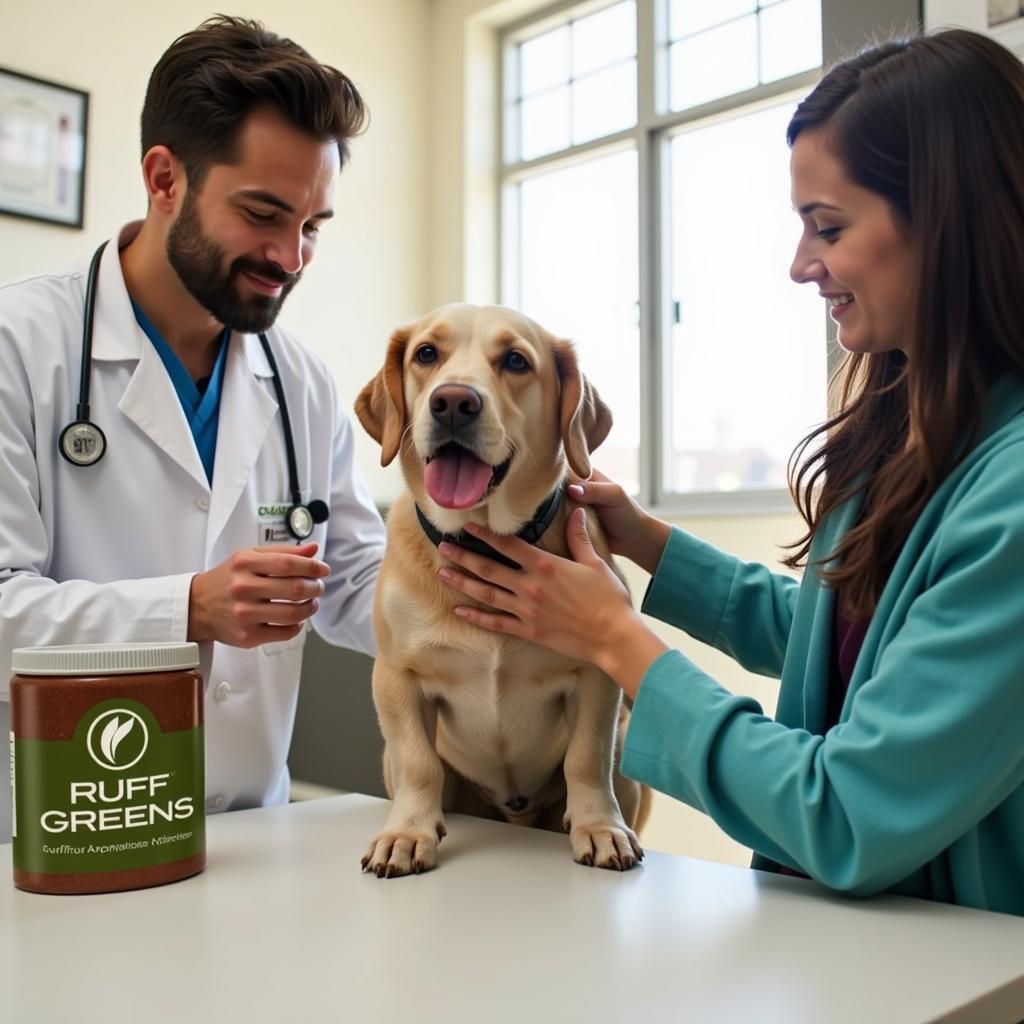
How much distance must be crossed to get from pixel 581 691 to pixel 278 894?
0.42m

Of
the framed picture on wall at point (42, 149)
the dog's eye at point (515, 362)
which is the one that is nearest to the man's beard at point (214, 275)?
the dog's eye at point (515, 362)

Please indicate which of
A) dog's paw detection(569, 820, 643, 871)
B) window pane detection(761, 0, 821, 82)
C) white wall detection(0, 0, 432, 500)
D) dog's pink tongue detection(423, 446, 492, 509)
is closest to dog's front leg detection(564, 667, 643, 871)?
dog's paw detection(569, 820, 643, 871)

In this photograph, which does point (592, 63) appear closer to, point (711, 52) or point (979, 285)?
point (711, 52)

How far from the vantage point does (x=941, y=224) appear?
0.94 metres

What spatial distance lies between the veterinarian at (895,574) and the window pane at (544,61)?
3.65m

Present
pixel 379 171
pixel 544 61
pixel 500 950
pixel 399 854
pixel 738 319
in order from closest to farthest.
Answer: pixel 500 950
pixel 399 854
pixel 738 319
pixel 379 171
pixel 544 61

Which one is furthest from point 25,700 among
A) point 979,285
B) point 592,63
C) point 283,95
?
point 592,63

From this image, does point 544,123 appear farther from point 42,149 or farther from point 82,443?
point 82,443

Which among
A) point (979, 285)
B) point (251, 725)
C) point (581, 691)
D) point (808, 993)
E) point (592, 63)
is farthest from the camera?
point (592, 63)

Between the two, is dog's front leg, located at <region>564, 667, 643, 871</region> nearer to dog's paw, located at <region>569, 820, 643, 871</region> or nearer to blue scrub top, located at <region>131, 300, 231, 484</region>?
dog's paw, located at <region>569, 820, 643, 871</region>

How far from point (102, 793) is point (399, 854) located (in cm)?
27

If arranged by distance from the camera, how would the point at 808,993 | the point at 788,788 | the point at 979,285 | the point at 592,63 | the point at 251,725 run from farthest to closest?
the point at 592,63, the point at 251,725, the point at 979,285, the point at 788,788, the point at 808,993

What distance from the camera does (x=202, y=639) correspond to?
1.28 meters

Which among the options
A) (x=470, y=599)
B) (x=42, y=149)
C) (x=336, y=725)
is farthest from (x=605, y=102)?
(x=470, y=599)
